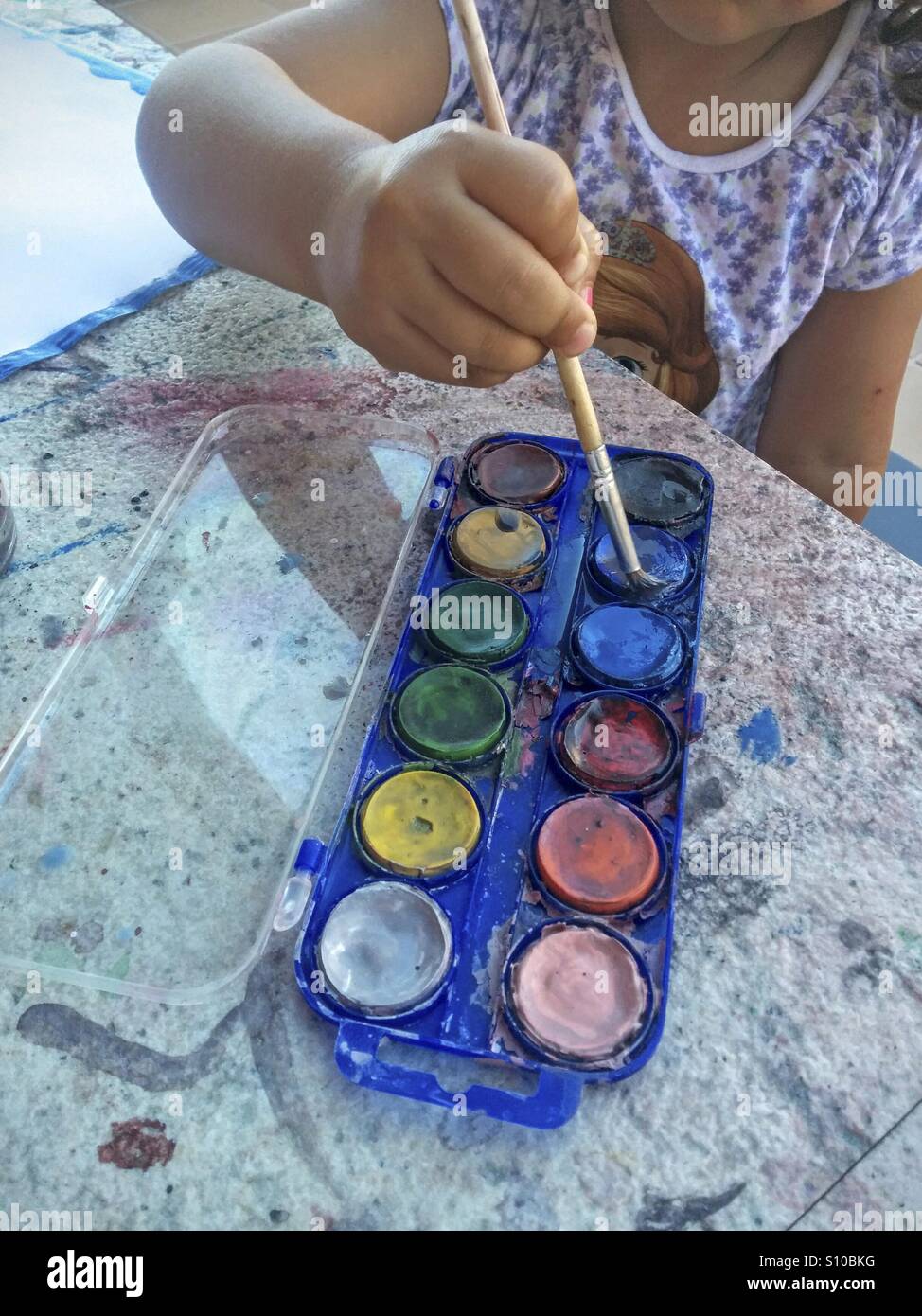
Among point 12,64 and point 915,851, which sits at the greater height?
point 12,64

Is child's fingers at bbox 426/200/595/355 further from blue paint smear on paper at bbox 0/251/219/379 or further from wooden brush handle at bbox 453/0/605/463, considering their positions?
blue paint smear on paper at bbox 0/251/219/379

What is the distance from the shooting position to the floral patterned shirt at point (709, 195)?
72 centimetres

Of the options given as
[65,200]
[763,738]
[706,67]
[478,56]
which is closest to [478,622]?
[763,738]

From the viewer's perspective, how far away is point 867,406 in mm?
819

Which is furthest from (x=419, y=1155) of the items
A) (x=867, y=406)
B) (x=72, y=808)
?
(x=867, y=406)

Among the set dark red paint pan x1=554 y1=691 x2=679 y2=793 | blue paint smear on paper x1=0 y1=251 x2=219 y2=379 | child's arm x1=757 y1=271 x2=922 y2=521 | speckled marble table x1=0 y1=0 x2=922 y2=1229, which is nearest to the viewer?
speckled marble table x1=0 y1=0 x2=922 y2=1229

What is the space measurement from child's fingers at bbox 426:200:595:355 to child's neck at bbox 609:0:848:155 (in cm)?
39

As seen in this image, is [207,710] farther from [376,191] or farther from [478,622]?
[376,191]

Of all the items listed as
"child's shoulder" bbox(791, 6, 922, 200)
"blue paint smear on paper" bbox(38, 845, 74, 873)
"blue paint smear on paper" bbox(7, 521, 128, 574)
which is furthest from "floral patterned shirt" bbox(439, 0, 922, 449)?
"blue paint smear on paper" bbox(38, 845, 74, 873)

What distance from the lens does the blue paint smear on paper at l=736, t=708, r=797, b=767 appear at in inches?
19.7

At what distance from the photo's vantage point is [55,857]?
0.46 metres

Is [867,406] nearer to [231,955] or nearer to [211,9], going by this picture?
[231,955]

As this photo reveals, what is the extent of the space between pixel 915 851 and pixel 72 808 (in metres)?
0.44

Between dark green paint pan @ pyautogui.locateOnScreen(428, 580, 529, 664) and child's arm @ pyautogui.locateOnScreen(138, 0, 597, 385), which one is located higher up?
child's arm @ pyautogui.locateOnScreen(138, 0, 597, 385)
